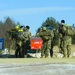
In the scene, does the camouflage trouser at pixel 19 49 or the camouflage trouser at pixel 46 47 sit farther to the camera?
the camouflage trouser at pixel 19 49

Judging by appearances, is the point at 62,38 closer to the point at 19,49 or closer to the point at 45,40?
the point at 45,40

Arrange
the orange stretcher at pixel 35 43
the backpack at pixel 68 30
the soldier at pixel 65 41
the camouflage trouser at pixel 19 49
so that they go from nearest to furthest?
1. the backpack at pixel 68 30
2. the soldier at pixel 65 41
3. the orange stretcher at pixel 35 43
4. the camouflage trouser at pixel 19 49

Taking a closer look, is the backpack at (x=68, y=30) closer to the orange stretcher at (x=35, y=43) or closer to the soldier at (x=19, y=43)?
the orange stretcher at (x=35, y=43)

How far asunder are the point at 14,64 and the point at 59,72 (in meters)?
1.39

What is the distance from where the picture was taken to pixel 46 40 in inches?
819

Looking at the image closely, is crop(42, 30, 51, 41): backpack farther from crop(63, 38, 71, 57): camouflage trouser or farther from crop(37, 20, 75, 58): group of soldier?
crop(63, 38, 71, 57): camouflage trouser

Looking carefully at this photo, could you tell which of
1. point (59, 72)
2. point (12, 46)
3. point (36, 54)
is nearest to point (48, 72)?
point (59, 72)

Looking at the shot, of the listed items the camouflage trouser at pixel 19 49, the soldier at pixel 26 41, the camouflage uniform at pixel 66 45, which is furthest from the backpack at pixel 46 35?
the camouflage trouser at pixel 19 49

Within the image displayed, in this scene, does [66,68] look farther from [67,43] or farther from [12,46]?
[12,46]

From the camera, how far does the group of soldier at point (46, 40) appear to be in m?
20.4

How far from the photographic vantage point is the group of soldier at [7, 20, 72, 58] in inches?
803

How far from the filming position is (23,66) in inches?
502

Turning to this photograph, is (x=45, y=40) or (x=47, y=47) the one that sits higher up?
(x=45, y=40)

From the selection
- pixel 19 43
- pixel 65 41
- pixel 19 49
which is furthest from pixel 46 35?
pixel 19 49
